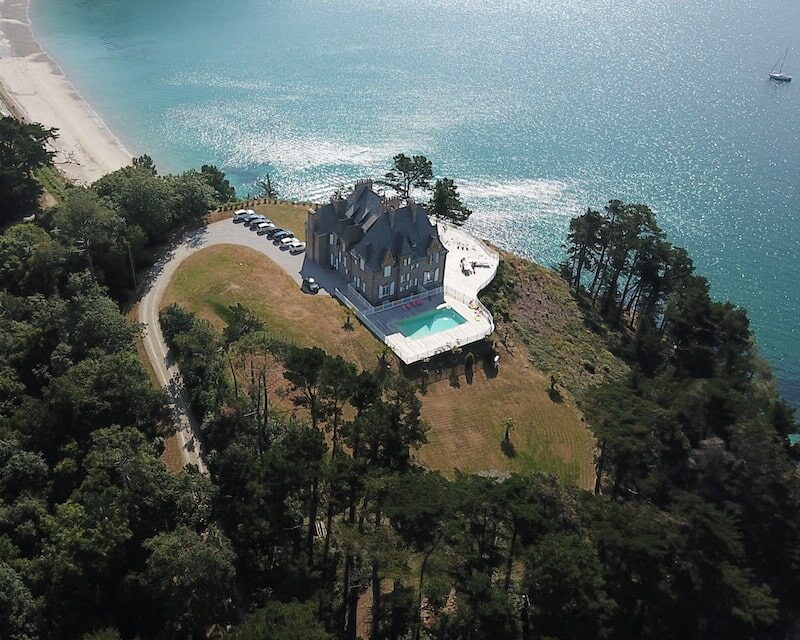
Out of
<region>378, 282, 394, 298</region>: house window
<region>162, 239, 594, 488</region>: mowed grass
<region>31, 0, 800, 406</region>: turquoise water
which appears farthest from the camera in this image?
<region>31, 0, 800, 406</region>: turquoise water

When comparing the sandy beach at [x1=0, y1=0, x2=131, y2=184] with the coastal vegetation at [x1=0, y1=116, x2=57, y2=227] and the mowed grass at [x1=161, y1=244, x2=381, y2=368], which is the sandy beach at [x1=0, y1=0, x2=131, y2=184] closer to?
the coastal vegetation at [x1=0, y1=116, x2=57, y2=227]

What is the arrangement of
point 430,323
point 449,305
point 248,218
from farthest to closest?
point 248,218 → point 449,305 → point 430,323

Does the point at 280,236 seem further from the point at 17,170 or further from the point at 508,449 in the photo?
the point at 508,449

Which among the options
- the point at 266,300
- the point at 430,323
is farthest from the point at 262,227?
the point at 430,323

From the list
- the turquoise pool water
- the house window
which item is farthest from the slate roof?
the turquoise pool water

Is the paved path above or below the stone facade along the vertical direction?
below

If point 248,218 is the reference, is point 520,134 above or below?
below
